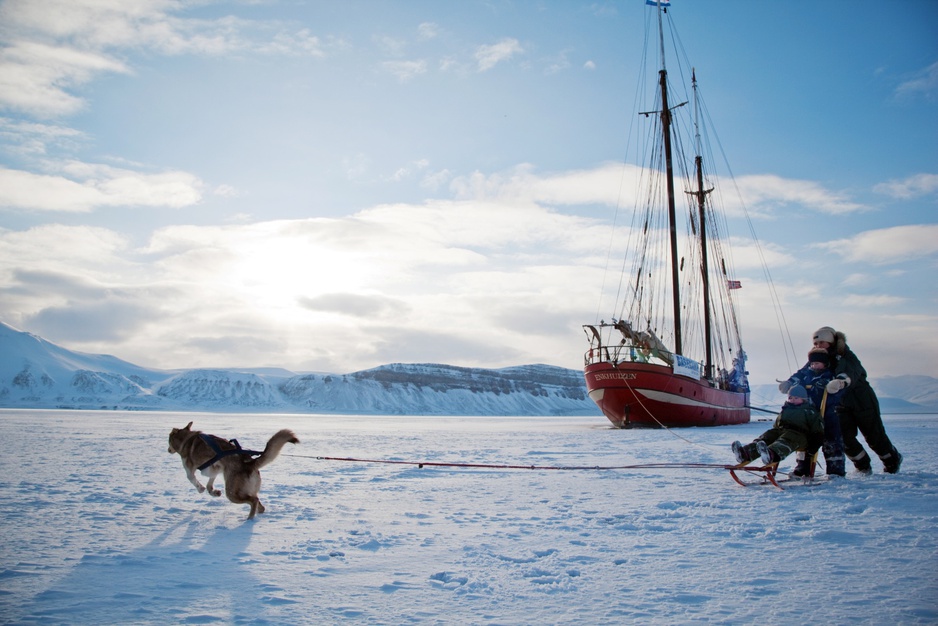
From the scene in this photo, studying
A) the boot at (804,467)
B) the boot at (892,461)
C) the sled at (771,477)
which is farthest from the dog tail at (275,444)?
the boot at (892,461)

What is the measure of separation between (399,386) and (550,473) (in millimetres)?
190738

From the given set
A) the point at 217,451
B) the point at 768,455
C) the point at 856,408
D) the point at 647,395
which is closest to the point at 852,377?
the point at 856,408

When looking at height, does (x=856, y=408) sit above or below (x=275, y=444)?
above

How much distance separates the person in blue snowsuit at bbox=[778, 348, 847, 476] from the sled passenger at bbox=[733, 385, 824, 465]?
155 mm

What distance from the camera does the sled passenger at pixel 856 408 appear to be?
803 centimetres

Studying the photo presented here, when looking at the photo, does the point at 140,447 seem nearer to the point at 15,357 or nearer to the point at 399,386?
the point at 399,386

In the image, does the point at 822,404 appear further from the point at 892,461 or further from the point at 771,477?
the point at 892,461

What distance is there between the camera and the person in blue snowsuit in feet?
25.2

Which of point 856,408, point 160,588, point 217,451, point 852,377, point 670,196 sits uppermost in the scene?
point 670,196

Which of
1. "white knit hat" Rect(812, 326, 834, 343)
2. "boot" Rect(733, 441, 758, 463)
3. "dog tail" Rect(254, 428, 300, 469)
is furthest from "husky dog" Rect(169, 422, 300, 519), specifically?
"white knit hat" Rect(812, 326, 834, 343)

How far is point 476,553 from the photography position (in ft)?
14.5

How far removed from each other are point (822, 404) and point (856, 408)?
888 mm

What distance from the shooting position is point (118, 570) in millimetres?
3945

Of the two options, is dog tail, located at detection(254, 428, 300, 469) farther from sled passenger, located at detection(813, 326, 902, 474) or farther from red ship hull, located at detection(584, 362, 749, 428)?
red ship hull, located at detection(584, 362, 749, 428)
